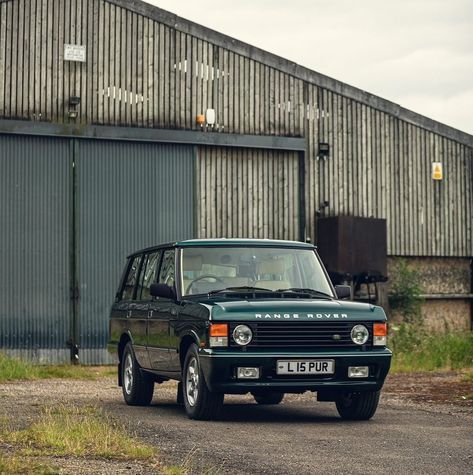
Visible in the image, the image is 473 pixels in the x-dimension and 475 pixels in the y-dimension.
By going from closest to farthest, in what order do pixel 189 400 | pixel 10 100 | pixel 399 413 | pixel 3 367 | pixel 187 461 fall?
pixel 187 461, pixel 189 400, pixel 399 413, pixel 3 367, pixel 10 100

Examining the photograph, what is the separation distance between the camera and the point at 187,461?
8.59 m

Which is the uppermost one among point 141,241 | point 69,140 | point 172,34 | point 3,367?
point 172,34

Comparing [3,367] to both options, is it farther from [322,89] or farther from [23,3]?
[322,89]

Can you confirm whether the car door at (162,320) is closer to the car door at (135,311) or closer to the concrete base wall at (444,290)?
the car door at (135,311)

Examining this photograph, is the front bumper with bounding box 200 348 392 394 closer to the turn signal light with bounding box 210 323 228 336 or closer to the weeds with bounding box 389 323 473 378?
the turn signal light with bounding box 210 323 228 336

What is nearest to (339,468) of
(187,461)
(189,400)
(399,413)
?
(187,461)

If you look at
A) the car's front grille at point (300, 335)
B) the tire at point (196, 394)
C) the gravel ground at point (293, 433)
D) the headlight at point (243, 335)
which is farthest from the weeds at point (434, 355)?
the headlight at point (243, 335)

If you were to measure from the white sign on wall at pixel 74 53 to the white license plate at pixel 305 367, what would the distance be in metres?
15.1

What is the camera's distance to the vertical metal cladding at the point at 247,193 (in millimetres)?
26438

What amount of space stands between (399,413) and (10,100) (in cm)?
1391

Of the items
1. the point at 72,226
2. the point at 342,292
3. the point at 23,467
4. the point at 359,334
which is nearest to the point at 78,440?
the point at 23,467

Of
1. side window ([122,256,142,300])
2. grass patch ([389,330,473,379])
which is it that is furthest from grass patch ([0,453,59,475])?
grass patch ([389,330,473,379])

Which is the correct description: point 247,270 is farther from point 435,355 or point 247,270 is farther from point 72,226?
point 72,226

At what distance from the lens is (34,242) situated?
2508 centimetres
